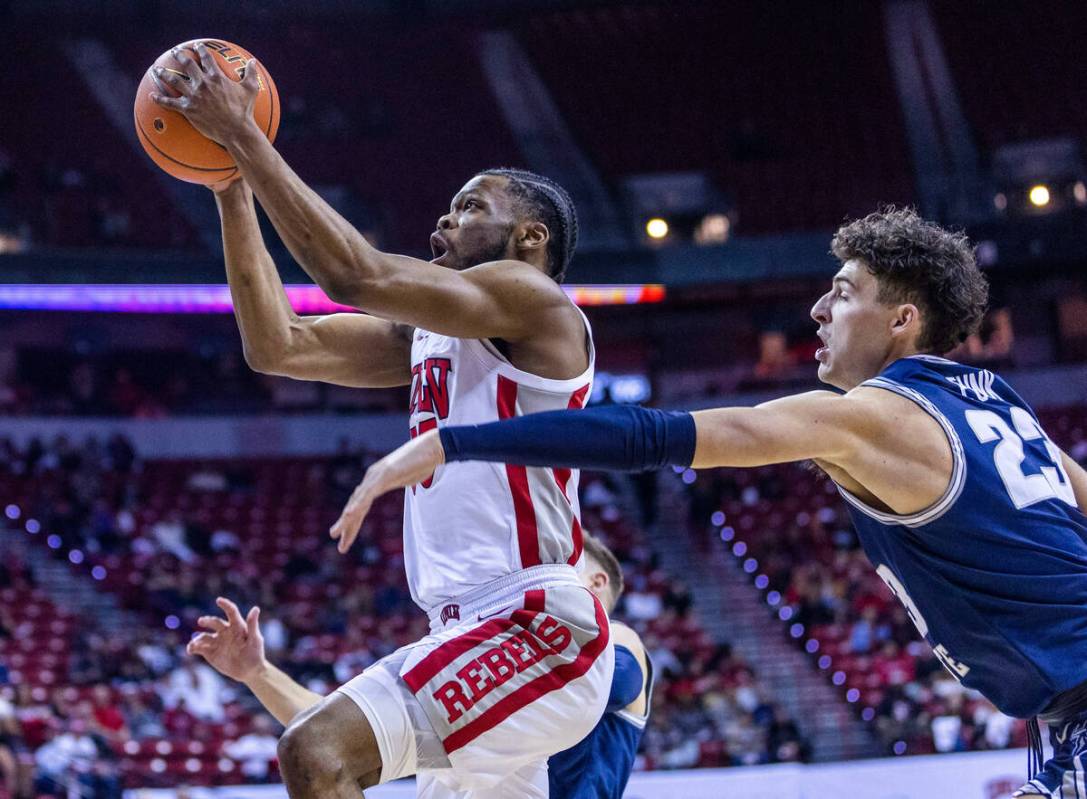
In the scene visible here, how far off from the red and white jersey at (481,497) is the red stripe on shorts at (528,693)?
0.82ft

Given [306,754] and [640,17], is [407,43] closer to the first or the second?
[640,17]

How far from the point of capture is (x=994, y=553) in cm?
273

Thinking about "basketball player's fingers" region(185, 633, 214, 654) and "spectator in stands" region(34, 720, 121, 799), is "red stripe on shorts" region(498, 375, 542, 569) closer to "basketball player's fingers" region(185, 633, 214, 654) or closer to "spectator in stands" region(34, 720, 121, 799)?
"basketball player's fingers" region(185, 633, 214, 654)

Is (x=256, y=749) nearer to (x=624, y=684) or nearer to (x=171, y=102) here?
(x=624, y=684)

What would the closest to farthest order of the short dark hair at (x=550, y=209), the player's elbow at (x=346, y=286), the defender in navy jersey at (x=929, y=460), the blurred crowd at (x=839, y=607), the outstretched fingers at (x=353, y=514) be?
the outstretched fingers at (x=353, y=514), the defender in navy jersey at (x=929, y=460), the player's elbow at (x=346, y=286), the short dark hair at (x=550, y=209), the blurred crowd at (x=839, y=607)

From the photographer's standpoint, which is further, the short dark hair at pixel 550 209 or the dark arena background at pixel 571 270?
the dark arena background at pixel 571 270

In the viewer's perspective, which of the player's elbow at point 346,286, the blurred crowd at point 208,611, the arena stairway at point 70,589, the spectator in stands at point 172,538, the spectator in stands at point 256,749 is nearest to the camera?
the player's elbow at point 346,286

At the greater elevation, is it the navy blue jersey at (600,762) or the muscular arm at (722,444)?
the muscular arm at (722,444)

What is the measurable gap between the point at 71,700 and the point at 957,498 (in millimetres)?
11774

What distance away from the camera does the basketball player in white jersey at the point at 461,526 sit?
3.12 m

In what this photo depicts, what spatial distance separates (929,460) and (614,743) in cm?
186

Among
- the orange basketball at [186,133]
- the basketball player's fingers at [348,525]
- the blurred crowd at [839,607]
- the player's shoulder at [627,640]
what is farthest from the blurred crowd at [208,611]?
the basketball player's fingers at [348,525]

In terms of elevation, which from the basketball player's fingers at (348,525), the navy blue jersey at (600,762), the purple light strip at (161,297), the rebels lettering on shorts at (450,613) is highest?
the purple light strip at (161,297)

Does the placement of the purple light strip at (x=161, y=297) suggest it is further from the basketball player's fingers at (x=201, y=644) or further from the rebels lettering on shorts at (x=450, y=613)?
the rebels lettering on shorts at (x=450, y=613)
